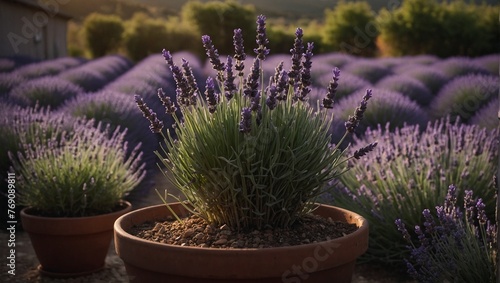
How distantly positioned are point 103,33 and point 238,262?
31829mm

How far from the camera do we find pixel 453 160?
12.3 ft

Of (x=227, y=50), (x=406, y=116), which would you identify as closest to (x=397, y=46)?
(x=227, y=50)

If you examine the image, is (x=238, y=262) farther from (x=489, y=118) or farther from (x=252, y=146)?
(x=489, y=118)

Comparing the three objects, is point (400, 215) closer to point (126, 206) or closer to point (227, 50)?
point (126, 206)

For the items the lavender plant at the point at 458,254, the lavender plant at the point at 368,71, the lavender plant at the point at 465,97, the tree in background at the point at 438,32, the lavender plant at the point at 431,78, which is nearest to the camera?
the lavender plant at the point at 458,254

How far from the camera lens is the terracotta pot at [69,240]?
3607mm

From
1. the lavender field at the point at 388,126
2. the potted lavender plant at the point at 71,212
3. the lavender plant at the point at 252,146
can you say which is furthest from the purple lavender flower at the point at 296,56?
the potted lavender plant at the point at 71,212

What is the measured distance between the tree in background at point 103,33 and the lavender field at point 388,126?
21221 mm

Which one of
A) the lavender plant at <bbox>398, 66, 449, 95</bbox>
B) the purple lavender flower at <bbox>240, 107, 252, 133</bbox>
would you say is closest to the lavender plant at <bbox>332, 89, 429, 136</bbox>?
the lavender plant at <bbox>398, 66, 449, 95</bbox>

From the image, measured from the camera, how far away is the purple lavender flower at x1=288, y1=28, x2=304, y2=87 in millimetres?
2039

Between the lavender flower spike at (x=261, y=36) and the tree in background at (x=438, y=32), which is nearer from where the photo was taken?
the lavender flower spike at (x=261, y=36)

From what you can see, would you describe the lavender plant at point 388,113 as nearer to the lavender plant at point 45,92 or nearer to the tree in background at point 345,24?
the lavender plant at point 45,92

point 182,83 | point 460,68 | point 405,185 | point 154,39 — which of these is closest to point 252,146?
point 182,83

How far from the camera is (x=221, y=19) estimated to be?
31.6 metres
